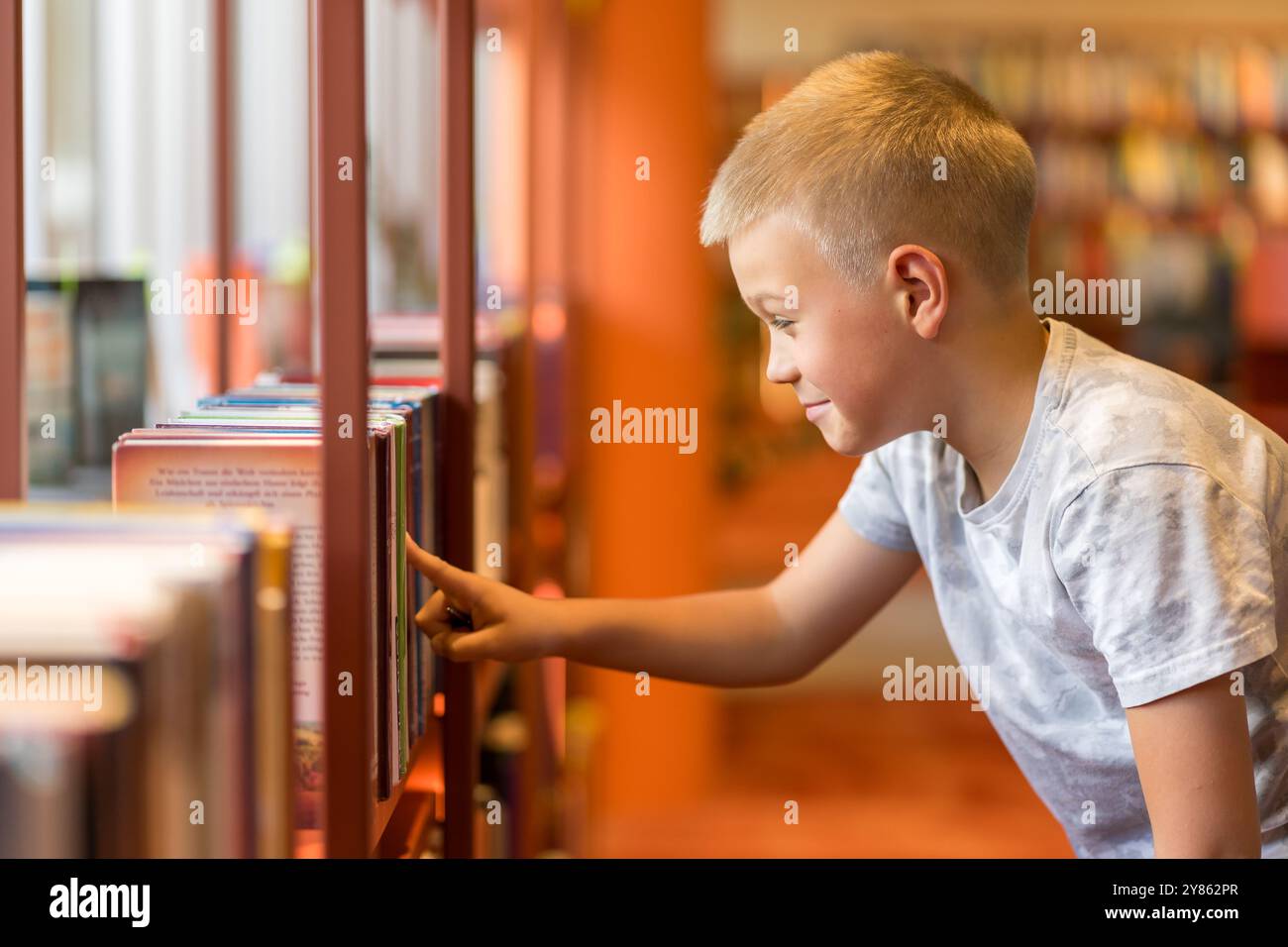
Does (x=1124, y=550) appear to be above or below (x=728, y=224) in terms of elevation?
below

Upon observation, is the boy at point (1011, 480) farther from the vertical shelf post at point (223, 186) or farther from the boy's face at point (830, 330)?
the vertical shelf post at point (223, 186)

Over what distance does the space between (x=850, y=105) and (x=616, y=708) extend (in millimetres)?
2484

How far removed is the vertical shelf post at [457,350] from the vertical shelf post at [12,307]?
386 millimetres

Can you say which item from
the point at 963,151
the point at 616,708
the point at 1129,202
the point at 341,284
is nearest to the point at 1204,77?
the point at 1129,202

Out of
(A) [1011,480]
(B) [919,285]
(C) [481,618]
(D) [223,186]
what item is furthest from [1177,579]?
(D) [223,186]

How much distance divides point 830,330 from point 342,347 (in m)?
0.37

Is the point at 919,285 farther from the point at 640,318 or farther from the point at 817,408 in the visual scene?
the point at 640,318

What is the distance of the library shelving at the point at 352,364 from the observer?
0.78m

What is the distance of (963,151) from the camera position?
38.7 inches

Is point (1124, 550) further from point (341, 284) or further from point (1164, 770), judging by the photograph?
point (341, 284)

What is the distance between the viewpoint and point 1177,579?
2.77 feet
